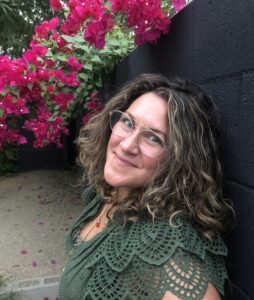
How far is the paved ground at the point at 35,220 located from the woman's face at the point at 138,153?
2.53 metres

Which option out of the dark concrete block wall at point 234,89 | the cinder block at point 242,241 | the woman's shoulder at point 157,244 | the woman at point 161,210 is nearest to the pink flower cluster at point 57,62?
the dark concrete block wall at point 234,89

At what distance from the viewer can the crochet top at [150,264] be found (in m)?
1.17

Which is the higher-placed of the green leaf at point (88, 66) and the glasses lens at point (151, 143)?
the green leaf at point (88, 66)

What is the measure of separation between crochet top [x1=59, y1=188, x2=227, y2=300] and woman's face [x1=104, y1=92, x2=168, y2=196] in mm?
174

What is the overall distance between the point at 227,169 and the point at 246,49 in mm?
472

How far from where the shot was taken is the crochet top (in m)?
1.17

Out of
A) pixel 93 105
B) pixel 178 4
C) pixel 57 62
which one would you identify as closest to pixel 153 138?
pixel 178 4

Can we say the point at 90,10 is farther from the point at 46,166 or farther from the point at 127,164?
the point at 46,166

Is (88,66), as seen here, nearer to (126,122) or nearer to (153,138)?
(126,122)

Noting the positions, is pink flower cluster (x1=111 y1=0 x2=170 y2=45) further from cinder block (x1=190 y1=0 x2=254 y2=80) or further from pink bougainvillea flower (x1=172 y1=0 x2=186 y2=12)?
cinder block (x1=190 y1=0 x2=254 y2=80)

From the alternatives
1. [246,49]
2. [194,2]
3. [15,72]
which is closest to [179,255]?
[246,49]

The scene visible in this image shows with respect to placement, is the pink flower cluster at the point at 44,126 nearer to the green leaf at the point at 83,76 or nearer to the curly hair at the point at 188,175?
the green leaf at the point at 83,76

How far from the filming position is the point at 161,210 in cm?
135

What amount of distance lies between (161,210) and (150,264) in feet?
0.69
